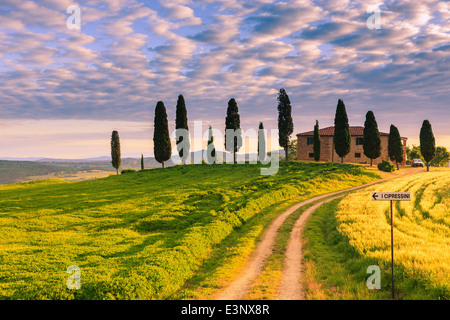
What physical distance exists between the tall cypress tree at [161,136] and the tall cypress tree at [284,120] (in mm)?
27295

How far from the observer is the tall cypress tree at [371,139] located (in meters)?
67.8

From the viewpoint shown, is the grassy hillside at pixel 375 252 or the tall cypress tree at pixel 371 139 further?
the tall cypress tree at pixel 371 139

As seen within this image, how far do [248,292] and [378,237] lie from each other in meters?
9.12

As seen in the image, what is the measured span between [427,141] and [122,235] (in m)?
74.6

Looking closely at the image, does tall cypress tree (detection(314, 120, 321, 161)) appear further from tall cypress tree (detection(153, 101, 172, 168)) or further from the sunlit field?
the sunlit field

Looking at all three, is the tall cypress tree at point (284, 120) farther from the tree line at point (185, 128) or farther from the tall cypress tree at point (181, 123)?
the tall cypress tree at point (181, 123)

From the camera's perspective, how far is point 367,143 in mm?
68438

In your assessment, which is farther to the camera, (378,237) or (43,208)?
(43,208)

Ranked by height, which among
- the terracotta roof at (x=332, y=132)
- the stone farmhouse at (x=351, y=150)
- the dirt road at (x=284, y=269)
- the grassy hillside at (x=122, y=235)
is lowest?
the dirt road at (x=284, y=269)

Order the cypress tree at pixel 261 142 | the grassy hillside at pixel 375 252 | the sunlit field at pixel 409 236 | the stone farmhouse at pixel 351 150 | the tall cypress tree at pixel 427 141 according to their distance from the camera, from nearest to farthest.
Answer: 1. the grassy hillside at pixel 375 252
2. the sunlit field at pixel 409 236
3. the tall cypress tree at pixel 427 141
4. the cypress tree at pixel 261 142
5. the stone farmhouse at pixel 351 150

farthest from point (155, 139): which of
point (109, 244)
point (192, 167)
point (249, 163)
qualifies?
point (109, 244)

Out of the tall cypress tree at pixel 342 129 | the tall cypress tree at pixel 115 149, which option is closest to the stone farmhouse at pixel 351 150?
the tall cypress tree at pixel 342 129

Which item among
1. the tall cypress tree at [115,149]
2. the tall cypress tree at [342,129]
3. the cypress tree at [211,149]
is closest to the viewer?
the tall cypress tree at [342,129]

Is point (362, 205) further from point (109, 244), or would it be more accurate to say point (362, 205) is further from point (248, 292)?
point (109, 244)
